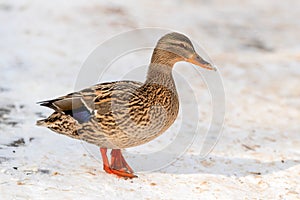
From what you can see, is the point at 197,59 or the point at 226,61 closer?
the point at 197,59

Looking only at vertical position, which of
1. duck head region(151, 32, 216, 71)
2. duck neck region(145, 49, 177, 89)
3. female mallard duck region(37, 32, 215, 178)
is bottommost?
female mallard duck region(37, 32, 215, 178)

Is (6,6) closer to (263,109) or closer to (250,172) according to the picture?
(263,109)

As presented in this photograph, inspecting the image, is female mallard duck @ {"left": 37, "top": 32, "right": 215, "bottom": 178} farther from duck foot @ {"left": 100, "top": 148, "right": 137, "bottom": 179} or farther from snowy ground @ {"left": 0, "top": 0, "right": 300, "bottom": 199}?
snowy ground @ {"left": 0, "top": 0, "right": 300, "bottom": 199}

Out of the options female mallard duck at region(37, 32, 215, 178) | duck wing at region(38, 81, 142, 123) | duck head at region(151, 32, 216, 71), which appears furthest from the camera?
duck head at region(151, 32, 216, 71)

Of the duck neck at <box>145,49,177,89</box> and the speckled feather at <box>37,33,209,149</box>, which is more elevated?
the duck neck at <box>145,49,177,89</box>

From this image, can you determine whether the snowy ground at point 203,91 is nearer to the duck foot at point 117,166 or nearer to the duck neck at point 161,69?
the duck foot at point 117,166

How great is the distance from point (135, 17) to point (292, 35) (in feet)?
11.4

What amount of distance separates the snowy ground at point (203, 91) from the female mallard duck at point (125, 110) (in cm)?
42

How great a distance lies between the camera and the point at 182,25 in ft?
39.1

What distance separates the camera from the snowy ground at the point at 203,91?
5.15 metres

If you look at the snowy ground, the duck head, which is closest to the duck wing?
the duck head

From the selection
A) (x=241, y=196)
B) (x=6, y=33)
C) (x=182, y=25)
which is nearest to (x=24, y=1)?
(x=6, y=33)

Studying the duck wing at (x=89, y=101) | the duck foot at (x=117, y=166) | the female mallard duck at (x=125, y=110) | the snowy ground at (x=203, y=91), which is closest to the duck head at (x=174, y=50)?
the female mallard duck at (x=125, y=110)

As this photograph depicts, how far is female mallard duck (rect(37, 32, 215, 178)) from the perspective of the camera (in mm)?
4961
